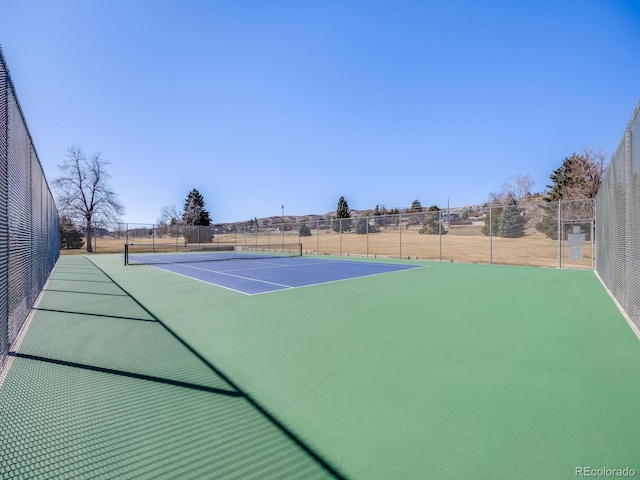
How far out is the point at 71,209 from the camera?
26922 mm

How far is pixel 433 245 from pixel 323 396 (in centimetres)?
1811

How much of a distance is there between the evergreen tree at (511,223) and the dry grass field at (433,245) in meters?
0.28

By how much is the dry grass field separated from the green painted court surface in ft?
36.5

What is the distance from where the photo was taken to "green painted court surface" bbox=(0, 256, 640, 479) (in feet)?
5.80

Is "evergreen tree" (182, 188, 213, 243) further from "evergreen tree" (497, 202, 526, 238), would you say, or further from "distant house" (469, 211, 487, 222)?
"evergreen tree" (497, 202, 526, 238)

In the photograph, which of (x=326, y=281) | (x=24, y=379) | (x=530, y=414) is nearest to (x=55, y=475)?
(x=24, y=379)

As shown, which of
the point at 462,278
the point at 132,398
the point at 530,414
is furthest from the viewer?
the point at 462,278

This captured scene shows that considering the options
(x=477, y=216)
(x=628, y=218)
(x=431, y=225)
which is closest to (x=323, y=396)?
(x=628, y=218)

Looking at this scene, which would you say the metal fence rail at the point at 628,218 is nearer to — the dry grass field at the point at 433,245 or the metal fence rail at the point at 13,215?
the metal fence rail at the point at 13,215

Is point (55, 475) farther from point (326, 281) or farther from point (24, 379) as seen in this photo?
point (326, 281)

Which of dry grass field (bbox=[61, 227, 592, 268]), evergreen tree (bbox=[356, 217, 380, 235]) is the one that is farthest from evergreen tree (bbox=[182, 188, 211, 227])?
evergreen tree (bbox=[356, 217, 380, 235])

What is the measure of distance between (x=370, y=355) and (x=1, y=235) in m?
3.88

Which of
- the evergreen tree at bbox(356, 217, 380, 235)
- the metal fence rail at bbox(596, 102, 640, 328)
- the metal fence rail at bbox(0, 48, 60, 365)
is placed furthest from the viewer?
the evergreen tree at bbox(356, 217, 380, 235)

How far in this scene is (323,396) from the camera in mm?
2457
